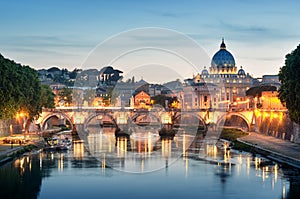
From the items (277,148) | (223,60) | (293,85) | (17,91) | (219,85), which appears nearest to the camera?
(293,85)

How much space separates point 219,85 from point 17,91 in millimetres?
99616

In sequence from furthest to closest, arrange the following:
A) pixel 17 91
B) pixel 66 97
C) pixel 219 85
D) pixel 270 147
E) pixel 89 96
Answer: pixel 219 85 → pixel 89 96 → pixel 66 97 → pixel 17 91 → pixel 270 147

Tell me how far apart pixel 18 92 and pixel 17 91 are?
8.1 inches

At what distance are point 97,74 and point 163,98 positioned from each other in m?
36.2

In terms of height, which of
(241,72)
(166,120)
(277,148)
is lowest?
(277,148)

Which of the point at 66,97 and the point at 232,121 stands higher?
the point at 66,97

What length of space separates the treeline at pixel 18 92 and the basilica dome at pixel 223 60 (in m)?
99.6

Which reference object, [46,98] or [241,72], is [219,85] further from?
[46,98]

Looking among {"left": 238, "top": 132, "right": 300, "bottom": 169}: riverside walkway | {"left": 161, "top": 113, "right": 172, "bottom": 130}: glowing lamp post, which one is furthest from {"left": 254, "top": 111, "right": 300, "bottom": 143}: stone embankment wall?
{"left": 161, "top": 113, "right": 172, "bottom": 130}: glowing lamp post

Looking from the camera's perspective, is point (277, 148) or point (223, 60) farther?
point (223, 60)

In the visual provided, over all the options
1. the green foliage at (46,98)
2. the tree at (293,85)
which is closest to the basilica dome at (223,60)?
the green foliage at (46,98)

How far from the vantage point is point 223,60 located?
543ft

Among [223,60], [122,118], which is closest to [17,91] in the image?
[122,118]

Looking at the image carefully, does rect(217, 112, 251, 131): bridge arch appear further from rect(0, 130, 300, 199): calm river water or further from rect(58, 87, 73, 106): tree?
rect(58, 87, 73, 106): tree
